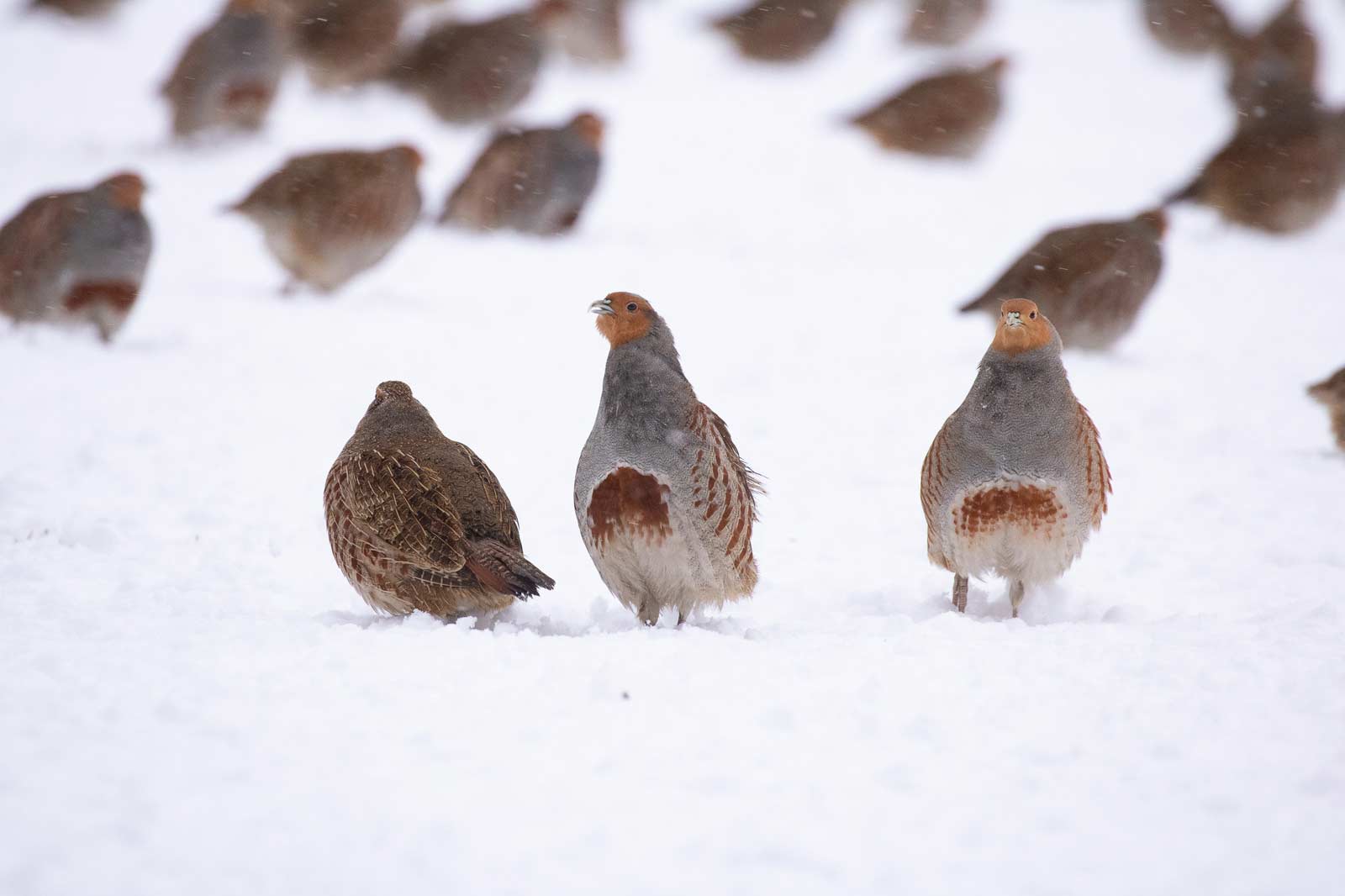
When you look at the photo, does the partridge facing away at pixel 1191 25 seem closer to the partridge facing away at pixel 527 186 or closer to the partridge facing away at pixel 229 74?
the partridge facing away at pixel 527 186

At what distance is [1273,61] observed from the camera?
42.7ft

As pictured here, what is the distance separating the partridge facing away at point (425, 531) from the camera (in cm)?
395

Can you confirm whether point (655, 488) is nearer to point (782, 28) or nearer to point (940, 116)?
point (940, 116)

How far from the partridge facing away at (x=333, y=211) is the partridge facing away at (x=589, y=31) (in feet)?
18.1

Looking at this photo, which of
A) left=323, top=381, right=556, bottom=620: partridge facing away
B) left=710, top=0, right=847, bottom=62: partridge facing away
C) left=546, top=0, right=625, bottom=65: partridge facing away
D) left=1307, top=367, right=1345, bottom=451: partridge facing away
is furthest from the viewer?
left=710, top=0, right=847, bottom=62: partridge facing away

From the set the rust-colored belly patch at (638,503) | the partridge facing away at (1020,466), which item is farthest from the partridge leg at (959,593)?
the rust-colored belly patch at (638,503)

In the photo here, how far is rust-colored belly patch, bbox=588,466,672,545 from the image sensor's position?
4105mm

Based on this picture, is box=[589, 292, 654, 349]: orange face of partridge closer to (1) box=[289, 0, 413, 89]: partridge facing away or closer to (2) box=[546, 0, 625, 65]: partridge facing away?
(1) box=[289, 0, 413, 89]: partridge facing away

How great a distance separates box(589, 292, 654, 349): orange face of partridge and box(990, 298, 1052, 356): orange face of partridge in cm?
115

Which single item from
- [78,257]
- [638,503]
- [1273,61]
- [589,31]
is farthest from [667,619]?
[1273,61]

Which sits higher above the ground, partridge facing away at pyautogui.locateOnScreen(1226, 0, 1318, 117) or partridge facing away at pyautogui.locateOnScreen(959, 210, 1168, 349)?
partridge facing away at pyautogui.locateOnScreen(1226, 0, 1318, 117)

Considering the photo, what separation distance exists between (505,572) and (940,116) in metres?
8.85

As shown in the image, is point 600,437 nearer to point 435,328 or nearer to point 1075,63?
point 435,328

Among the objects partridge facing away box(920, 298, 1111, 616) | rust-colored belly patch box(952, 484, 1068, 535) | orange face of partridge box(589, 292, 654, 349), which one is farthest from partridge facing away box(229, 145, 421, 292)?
rust-colored belly patch box(952, 484, 1068, 535)
